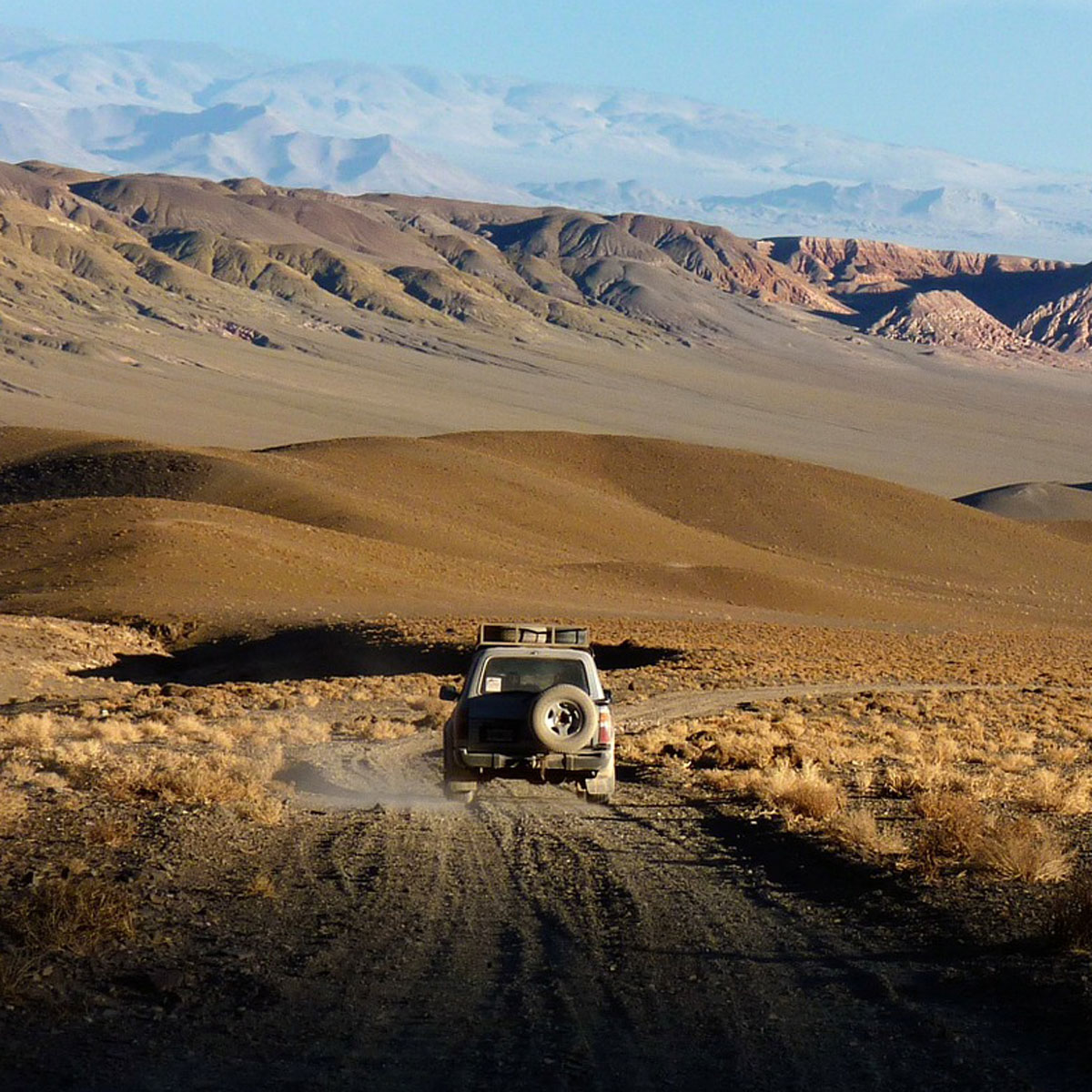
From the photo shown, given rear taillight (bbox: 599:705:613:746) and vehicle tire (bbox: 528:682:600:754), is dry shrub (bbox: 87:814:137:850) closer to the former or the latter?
vehicle tire (bbox: 528:682:600:754)

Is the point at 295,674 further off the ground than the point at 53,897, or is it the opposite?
the point at 53,897

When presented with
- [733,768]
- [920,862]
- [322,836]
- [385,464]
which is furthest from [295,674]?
[385,464]

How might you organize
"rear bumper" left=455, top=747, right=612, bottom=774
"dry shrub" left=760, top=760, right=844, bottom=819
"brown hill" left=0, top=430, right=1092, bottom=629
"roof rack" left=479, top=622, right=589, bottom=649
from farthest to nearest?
1. "brown hill" left=0, top=430, right=1092, bottom=629
2. "roof rack" left=479, top=622, right=589, bottom=649
3. "rear bumper" left=455, top=747, right=612, bottom=774
4. "dry shrub" left=760, top=760, right=844, bottom=819

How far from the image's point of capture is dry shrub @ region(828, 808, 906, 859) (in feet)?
36.6

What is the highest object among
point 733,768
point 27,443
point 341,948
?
point 341,948

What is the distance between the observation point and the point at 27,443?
8338 cm

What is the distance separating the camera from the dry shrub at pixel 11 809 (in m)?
11.1

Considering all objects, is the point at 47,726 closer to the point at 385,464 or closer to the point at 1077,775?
the point at 1077,775

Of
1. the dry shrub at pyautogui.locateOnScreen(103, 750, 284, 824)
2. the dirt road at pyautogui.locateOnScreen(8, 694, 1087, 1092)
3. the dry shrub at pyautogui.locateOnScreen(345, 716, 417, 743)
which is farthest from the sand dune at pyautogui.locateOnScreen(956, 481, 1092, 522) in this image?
the dirt road at pyautogui.locateOnScreen(8, 694, 1087, 1092)

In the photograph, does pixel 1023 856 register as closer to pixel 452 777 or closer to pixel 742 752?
pixel 452 777

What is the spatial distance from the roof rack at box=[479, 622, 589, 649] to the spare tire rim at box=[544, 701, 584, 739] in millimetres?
1288

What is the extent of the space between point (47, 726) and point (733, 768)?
869cm

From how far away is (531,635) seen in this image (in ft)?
49.5

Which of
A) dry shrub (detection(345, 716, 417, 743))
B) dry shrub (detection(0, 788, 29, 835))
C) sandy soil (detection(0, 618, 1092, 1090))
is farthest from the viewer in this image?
dry shrub (detection(345, 716, 417, 743))
